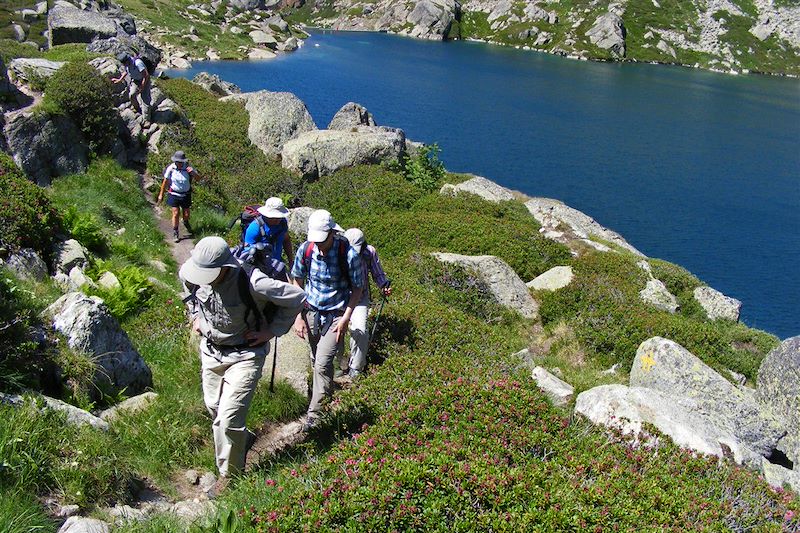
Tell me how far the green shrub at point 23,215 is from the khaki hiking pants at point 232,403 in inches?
251

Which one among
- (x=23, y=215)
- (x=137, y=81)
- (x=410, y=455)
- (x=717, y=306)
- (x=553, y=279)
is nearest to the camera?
(x=410, y=455)

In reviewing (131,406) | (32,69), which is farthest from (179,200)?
(131,406)

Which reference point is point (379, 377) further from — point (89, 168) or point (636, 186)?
point (636, 186)

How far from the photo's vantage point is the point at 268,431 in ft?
27.6

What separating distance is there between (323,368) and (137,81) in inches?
801

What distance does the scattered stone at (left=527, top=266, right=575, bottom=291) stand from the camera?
1827cm

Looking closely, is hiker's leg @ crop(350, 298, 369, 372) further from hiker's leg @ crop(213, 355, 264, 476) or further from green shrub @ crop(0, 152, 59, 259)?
green shrub @ crop(0, 152, 59, 259)

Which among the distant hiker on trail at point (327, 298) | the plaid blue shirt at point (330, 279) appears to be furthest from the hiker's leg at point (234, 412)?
the plaid blue shirt at point (330, 279)

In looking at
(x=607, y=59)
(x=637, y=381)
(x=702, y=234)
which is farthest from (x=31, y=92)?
(x=607, y=59)

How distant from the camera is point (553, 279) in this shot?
733 inches

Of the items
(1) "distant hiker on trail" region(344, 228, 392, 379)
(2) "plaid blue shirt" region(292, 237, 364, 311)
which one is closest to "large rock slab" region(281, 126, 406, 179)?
(1) "distant hiker on trail" region(344, 228, 392, 379)

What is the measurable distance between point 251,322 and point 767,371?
12.7 m

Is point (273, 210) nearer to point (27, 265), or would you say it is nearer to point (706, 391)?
point (27, 265)

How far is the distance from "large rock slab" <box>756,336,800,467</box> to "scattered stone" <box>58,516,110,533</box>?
1278 centimetres
